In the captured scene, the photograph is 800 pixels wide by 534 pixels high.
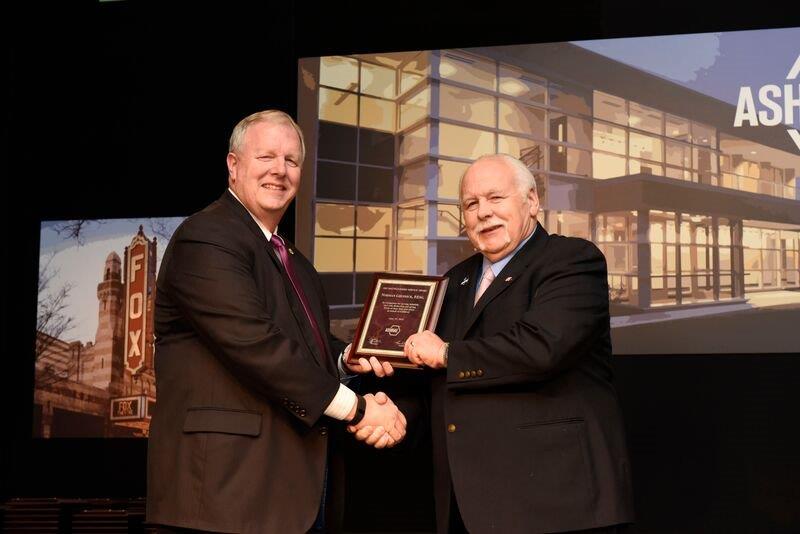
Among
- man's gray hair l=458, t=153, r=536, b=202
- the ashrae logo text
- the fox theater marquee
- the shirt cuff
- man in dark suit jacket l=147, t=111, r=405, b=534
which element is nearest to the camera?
man in dark suit jacket l=147, t=111, r=405, b=534

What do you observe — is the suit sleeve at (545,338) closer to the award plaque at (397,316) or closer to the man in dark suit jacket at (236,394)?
the award plaque at (397,316)

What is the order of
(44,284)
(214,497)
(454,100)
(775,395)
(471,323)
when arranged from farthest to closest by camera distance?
(44,284), (454,100), (775,395), (471,323), (214,497)

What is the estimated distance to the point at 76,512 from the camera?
4.57m

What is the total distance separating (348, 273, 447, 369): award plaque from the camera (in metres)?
2.63

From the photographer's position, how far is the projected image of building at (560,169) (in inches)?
177

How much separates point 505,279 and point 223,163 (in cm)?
296

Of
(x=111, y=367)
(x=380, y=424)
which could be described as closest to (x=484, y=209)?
(x=380, y=424)

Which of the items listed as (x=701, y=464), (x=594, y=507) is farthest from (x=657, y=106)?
(x=594, y=507)

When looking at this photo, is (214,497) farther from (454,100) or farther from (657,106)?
(657,106)

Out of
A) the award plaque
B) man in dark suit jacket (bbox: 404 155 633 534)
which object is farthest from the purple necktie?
man in dark suit jacket (bbox: 404 155 633 534)

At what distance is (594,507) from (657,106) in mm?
3000

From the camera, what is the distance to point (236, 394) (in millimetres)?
2318

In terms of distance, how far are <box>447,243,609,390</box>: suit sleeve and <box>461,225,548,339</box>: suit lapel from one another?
0.29 ft

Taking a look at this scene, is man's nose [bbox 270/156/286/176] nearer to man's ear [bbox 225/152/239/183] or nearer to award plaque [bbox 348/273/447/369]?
man's ear [bbox 225/152/239/183]
